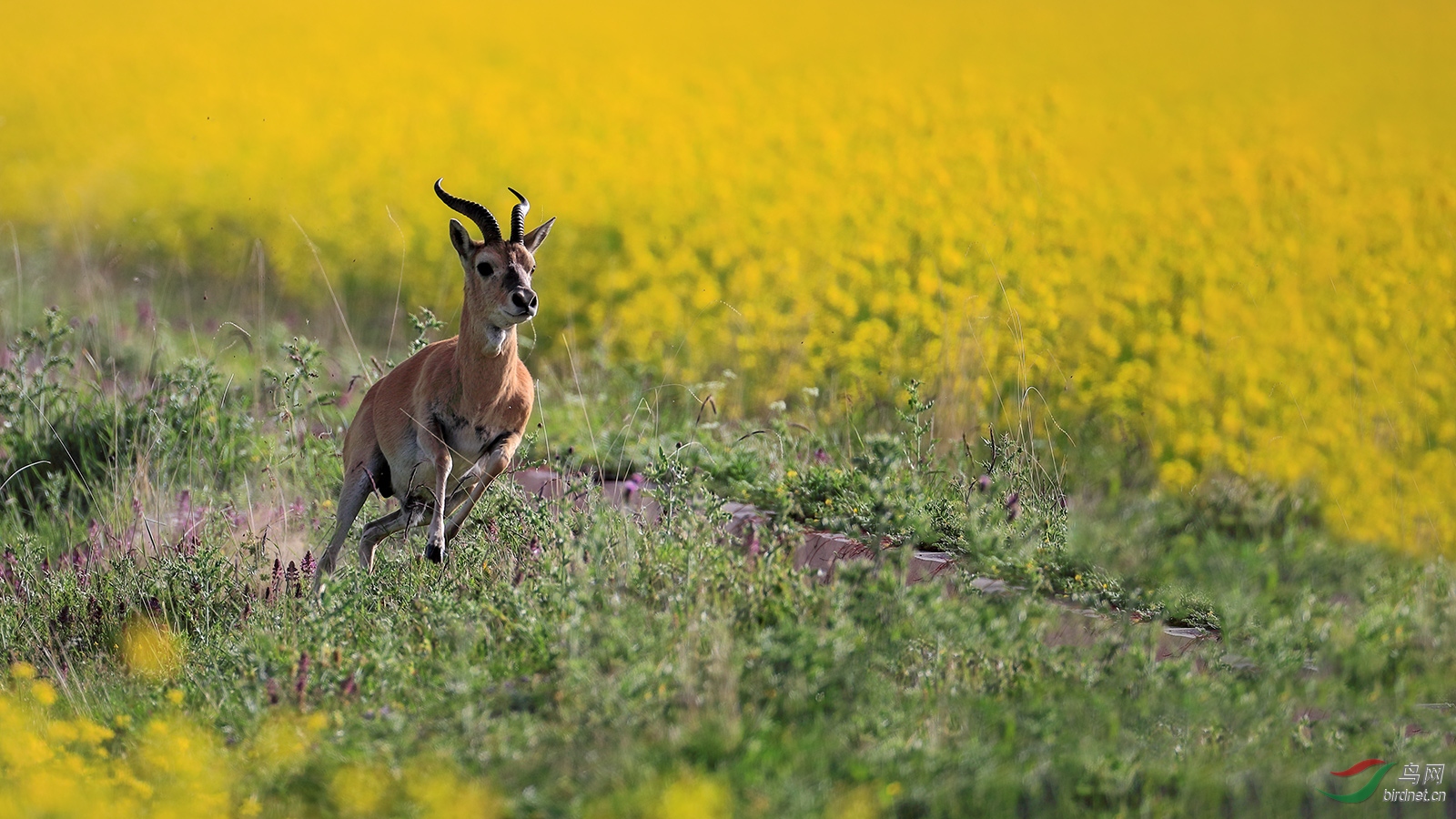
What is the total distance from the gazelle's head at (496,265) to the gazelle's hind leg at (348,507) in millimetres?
1110

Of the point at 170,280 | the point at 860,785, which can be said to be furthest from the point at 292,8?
the point at 860,785

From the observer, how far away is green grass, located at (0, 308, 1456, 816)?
14.4ft

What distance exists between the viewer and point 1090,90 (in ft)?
53.1

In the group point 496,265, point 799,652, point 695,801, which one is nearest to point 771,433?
point 496,265

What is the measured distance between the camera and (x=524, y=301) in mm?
6008

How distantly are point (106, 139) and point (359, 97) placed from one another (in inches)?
122

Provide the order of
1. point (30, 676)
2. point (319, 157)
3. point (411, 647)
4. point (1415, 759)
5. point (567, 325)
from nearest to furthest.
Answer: point (1415, 759), point (411, 647), point (30, 676), point (567, 325), point (319, 157)

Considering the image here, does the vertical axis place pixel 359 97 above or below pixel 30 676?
above

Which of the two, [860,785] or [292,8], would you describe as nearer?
[860,785]

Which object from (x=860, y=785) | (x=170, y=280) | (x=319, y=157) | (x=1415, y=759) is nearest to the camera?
(x=860, y=785)

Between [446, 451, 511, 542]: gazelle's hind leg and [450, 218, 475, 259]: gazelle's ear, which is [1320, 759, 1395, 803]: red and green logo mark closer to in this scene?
[446, 451, 511, 542]: gazelle's hind leg

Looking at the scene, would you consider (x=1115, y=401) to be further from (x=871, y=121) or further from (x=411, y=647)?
(x=871, y=121)

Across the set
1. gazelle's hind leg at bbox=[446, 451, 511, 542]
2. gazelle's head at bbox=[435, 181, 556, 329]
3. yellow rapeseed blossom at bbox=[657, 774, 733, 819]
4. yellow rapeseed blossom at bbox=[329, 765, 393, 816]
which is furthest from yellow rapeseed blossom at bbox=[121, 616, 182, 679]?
yellow rapeseed blossom at bbox=[657, 774, 733, 819]

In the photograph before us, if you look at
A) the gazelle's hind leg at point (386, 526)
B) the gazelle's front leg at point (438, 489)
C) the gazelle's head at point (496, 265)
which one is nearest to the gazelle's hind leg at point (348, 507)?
the gazelle's hind leg at point (386, 526)
